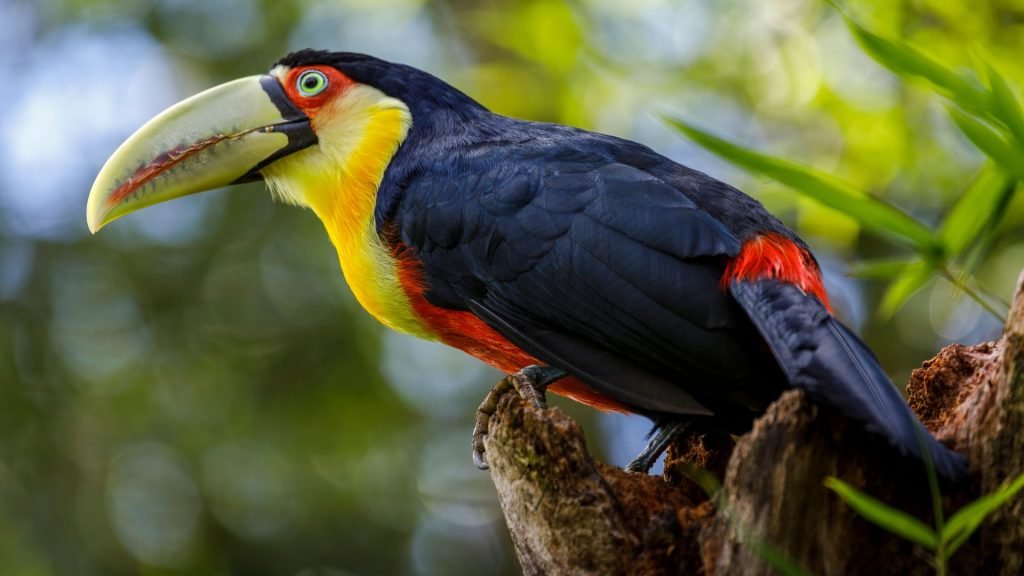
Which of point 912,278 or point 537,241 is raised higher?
point 912,278

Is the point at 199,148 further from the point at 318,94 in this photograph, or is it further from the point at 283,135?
the point at 318,94

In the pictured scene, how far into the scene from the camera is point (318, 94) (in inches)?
176

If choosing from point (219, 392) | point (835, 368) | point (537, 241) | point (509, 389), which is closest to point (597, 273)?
point (537, 241)

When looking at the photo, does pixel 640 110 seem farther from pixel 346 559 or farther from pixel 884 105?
pixel 346 559

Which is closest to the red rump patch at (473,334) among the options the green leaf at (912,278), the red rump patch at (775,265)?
the red rump patch at (775,265)

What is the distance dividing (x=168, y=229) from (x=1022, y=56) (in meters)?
5.71

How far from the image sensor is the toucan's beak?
4250 millimetres

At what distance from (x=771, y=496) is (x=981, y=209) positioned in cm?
76

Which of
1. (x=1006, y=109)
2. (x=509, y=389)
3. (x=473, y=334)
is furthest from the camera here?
(x=473, y=334)

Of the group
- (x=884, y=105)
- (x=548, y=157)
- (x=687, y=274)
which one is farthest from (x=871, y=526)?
(x=884, y=105)

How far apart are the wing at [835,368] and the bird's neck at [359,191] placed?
4.47 feet

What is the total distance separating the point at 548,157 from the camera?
12.9ft

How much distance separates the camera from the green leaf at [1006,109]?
219 cm

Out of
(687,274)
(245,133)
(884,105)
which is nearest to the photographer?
(687,274)
